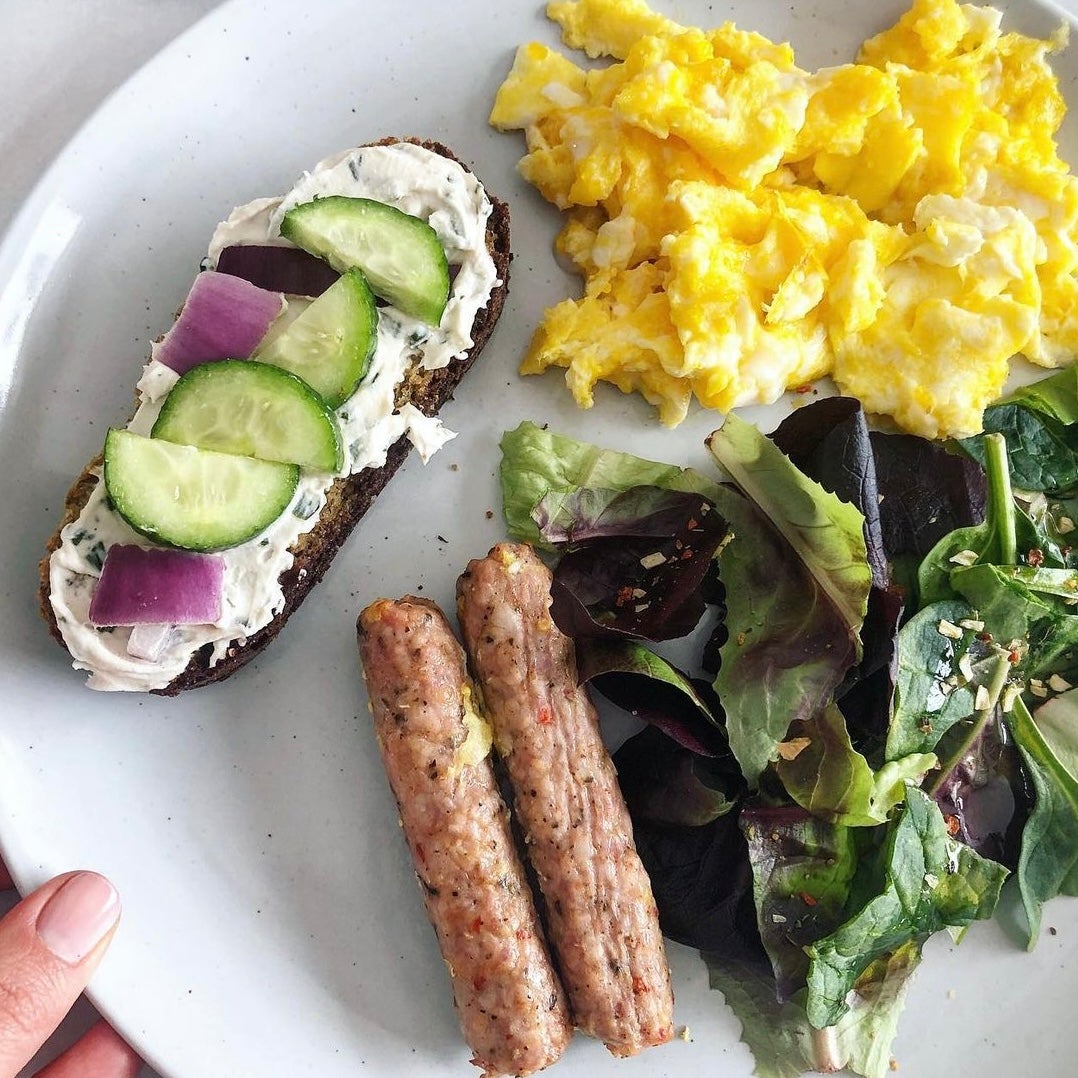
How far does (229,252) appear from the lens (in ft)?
8.02

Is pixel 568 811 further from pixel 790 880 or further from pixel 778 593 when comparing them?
pixel 778 593

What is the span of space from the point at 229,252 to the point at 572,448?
97 centimetres

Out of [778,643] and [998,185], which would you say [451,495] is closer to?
[778,643]

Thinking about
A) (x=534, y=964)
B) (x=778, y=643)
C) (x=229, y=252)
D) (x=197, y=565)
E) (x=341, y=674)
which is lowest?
(x=534, y=964)

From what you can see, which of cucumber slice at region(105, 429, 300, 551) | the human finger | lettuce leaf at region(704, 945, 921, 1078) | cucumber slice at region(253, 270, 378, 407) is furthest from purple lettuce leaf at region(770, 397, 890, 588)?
the human finger

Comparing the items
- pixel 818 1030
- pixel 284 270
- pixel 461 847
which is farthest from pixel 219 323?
pixel 818 1030

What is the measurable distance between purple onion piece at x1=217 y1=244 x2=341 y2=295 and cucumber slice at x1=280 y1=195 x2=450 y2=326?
35mm

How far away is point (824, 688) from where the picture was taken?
2.45m

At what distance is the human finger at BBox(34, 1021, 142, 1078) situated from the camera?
2469 millimetres

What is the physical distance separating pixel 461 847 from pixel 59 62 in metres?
2.33

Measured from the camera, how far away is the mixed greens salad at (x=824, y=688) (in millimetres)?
2459

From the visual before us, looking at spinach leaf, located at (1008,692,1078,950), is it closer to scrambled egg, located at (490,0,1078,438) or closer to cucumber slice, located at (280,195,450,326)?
scrambled egg, located at (490,0,1078,438)

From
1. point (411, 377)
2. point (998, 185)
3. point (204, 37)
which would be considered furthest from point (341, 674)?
point (998, 185)

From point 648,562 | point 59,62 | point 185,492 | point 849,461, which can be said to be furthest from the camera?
point 59,62
